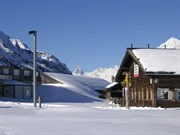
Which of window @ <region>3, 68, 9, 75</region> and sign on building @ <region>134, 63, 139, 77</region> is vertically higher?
window @ <region>3, 68, 9, 75</region>

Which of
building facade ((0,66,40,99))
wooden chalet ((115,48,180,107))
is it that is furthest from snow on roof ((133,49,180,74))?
building facade ((0,66,40,99))

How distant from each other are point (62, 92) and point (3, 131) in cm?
6826

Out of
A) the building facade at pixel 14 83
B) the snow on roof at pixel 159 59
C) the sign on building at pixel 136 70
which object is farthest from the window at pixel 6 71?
the snow on roof at pixel 159 59

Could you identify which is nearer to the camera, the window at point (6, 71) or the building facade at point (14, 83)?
the building facade at point (14, 83)

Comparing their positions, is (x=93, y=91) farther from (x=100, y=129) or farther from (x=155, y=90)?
(x=100, y=129)

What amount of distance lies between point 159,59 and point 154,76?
322 cm

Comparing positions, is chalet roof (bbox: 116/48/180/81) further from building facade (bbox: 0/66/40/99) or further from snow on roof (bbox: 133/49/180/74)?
building facade (bbox: 0/66/40/99)

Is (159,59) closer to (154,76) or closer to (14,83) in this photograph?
(154,76)

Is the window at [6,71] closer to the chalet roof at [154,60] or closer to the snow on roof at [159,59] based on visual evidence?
the chalet roof at [154,60]

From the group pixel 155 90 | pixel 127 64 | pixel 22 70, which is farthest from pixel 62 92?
pixel 155 90

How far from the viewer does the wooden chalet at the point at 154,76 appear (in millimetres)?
40188

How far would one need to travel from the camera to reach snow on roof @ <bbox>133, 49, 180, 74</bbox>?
4053 centimetres

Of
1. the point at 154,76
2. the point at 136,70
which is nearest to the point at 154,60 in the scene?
the point at 154,76

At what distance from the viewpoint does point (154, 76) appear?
40.2m
